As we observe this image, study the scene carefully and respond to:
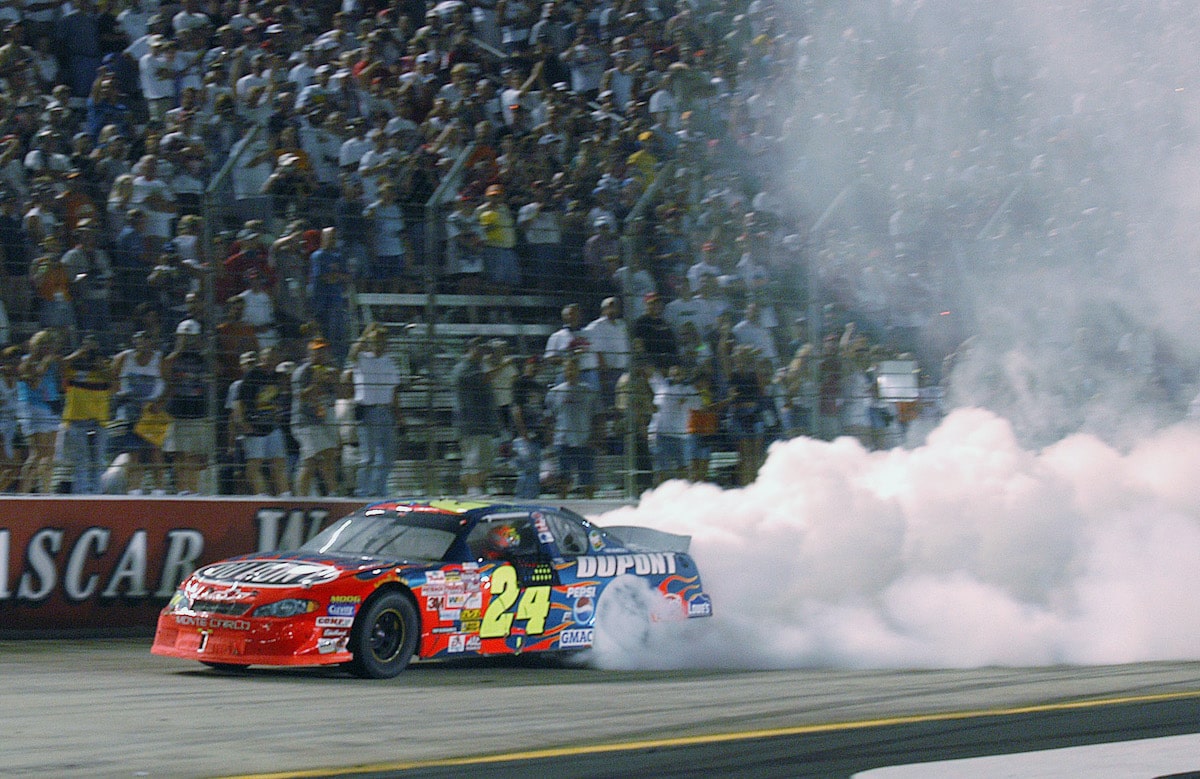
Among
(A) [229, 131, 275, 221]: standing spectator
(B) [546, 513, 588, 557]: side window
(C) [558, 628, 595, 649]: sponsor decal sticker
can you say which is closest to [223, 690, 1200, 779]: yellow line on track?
(C) [558, 628, 595, 649]: sponsor decal sticker

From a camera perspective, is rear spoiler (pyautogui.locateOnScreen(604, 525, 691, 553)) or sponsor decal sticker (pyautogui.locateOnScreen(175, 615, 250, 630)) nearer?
sponsor decal sticker (pyautogui.locateOnScreen(175, 615, 250, 630))

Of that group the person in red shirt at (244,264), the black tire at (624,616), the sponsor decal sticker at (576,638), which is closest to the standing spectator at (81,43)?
the person in red shirt at (244,264)

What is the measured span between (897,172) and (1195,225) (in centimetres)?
301

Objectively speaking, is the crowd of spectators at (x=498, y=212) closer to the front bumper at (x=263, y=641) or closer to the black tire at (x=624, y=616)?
the black tire at (x=624, y=616)

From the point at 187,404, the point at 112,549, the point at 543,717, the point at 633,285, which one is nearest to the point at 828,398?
the point at 633,285

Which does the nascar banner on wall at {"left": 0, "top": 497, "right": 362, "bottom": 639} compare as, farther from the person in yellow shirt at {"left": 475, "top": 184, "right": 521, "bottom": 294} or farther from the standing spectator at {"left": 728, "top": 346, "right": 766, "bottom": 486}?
the standing spectator at {"left": 728, "top": 346, "right": 766, "bottom": 486}

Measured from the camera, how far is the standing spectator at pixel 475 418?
502 inches

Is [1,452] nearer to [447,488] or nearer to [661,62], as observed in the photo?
[447,488]

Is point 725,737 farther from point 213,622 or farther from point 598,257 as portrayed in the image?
point 598,257

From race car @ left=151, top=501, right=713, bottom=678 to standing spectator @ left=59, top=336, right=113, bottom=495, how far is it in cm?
206

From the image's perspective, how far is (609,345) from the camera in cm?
1356

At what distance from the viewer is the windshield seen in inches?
384

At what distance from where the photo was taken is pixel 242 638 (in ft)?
28.8

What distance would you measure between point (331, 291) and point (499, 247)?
1.60 m
